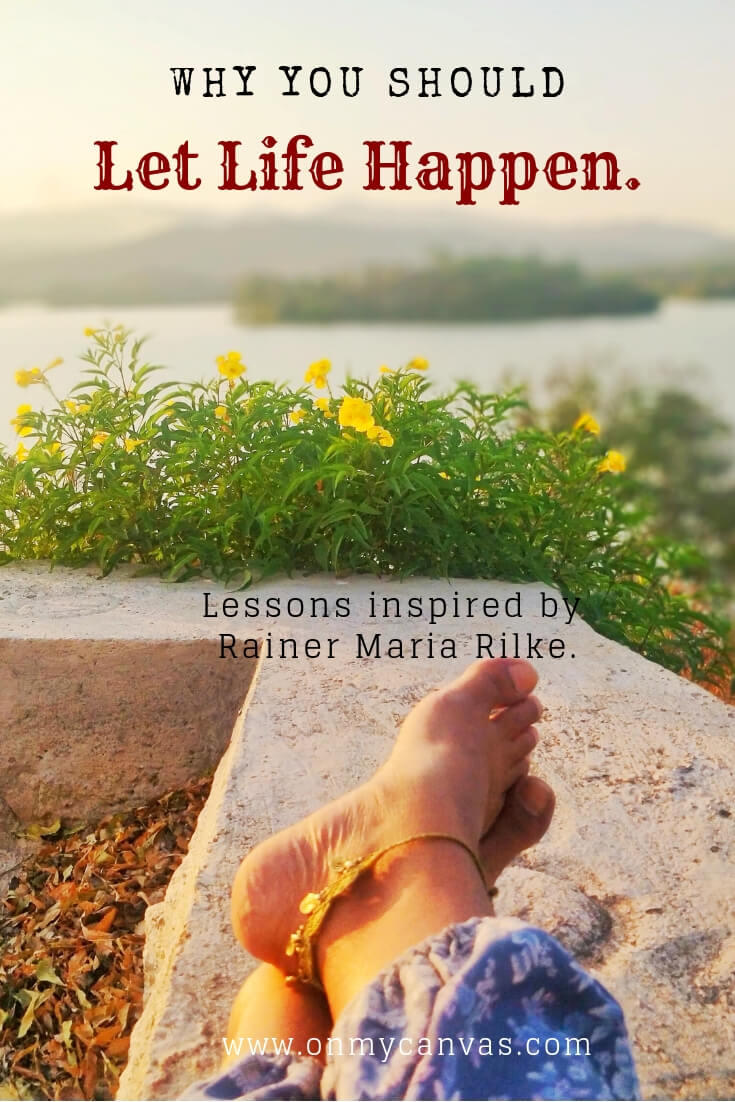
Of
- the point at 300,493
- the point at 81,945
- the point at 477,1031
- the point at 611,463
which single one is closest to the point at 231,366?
the point at 300,493

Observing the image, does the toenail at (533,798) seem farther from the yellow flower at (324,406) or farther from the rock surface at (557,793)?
the yellow flower at (324,406)

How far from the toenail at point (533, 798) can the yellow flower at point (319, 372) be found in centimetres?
175

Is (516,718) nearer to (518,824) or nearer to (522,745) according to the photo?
(522,745)

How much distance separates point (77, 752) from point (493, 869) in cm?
115

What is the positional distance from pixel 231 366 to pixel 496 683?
1.64m

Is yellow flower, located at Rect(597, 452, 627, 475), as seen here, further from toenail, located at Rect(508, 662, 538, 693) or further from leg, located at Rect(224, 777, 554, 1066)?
leg, located at Rect(224, 777, 554, 1066)

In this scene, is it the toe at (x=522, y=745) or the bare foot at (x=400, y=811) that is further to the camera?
the toe at (x=522, y=745)

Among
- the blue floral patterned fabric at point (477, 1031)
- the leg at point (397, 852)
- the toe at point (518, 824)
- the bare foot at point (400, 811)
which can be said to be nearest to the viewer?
the blue floral patterned fabric at point (477, 1031)

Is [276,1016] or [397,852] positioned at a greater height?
[397,852]

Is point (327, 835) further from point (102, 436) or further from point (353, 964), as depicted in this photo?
point (102, 436)

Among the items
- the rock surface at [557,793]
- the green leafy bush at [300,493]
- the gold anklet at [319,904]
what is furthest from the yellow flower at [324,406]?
the gold anklet at [319,904]

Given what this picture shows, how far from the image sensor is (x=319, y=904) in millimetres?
1245

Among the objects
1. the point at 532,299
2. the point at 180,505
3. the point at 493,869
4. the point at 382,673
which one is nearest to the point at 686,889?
the point at 493,869

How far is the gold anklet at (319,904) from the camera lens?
1.23m
